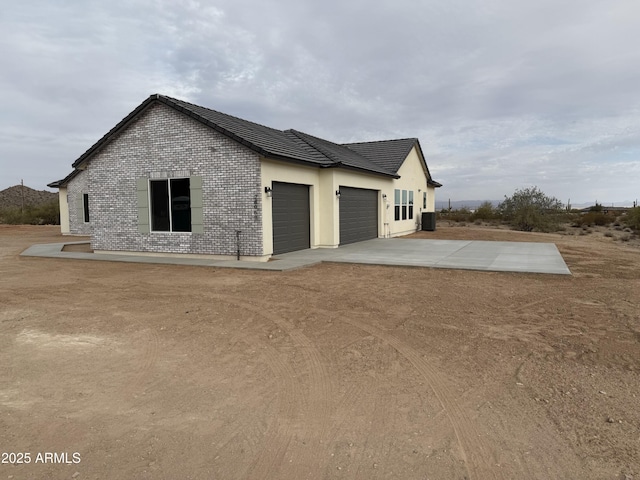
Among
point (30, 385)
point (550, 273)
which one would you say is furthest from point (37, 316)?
point (550, 273)

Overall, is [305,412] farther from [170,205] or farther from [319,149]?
[319,149]

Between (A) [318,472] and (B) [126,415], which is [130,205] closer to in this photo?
(B) [126,415]

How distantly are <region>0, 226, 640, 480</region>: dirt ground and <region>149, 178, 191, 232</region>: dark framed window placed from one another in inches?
244

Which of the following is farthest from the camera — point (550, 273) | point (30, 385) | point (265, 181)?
point (265, 181)

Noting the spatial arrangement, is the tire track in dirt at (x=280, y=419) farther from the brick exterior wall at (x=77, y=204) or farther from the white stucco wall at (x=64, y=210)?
the white stucco wall at (x=64, y=210)

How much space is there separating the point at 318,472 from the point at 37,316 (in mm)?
6131

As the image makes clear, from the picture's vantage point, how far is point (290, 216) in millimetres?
15602


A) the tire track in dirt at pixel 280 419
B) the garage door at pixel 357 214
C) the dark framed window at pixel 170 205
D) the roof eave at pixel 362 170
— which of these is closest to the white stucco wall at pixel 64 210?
the dark framed window at pixel 170 205

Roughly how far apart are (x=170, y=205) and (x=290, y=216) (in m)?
4.06

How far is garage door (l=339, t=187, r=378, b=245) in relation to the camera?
1833 cm

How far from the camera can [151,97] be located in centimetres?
1452

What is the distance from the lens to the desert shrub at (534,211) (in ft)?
106

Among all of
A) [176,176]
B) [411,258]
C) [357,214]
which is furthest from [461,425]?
[357,214]

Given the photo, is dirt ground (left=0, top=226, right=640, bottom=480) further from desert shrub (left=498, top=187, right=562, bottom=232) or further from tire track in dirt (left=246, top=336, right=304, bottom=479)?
desert shrub (left=498, top=187, right=562, bottom=232)
